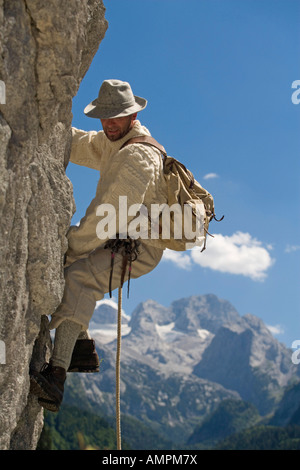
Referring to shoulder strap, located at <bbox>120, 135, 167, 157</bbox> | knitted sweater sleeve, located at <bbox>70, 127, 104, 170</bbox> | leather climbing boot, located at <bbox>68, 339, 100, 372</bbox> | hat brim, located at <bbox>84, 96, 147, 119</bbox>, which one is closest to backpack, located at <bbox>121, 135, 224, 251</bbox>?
shoulder strap, located at <bbox>120, 135, 167, 157</bbox>

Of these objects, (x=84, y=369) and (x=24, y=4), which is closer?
(x=24, y=4)

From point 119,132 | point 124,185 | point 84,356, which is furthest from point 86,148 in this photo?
point 84,356

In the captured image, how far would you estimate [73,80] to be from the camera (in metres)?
6.39

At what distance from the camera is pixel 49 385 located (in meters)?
6.55

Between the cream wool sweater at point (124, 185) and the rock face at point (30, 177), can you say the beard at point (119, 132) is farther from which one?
the rock face at point (30, 177)

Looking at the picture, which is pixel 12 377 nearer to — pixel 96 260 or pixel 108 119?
pixel 96 260

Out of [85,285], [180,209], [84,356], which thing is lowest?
[84,356]

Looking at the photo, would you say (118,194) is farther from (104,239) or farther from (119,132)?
(119,132)

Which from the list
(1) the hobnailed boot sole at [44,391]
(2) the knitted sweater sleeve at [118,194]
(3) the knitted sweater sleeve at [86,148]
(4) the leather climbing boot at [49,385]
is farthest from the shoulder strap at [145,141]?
(1) the hobnailed boot sole at [44,391]

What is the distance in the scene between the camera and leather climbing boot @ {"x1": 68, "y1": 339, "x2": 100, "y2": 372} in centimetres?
745

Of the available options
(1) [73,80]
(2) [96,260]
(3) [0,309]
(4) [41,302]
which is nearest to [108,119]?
(1) [73,80]

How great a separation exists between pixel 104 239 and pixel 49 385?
5.18ft

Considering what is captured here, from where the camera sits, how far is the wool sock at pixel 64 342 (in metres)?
6.71
